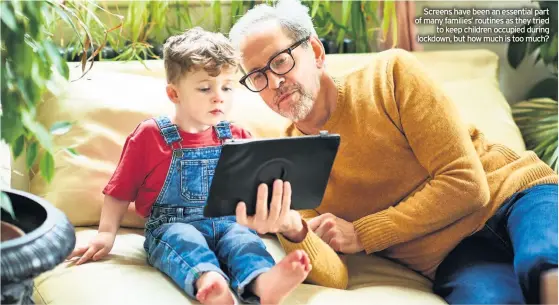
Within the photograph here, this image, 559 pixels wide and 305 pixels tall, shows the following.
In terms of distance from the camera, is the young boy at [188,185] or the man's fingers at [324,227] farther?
the man's fingers at [324,227]

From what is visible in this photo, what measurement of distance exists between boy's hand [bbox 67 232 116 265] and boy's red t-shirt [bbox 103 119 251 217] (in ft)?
0.28

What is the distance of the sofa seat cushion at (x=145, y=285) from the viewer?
1.33 m

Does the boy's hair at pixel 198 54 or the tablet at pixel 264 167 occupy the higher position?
the boy's hair at pixel 198 54

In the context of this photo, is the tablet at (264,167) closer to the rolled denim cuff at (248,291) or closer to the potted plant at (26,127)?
the rolled denim cuff at (248,291)

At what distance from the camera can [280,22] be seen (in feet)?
4.80

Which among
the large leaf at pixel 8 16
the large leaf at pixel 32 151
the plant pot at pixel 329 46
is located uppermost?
the large leaf at pixel 8 16

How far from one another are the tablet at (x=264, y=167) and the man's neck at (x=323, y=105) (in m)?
0.26

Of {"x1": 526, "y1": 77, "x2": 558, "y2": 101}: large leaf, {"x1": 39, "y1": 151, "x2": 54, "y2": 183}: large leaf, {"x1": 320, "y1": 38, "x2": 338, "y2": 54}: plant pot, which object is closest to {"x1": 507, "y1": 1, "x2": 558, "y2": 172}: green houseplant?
{"x1": 526, "y1": 77, "x2": 558, "y2": 101}: large leaf

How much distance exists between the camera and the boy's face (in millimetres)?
1397

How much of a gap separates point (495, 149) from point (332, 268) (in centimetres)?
53

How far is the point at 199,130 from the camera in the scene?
1.50 m

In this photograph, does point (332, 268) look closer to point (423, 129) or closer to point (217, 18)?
point (423, 129)

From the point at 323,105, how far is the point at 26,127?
0.66 meters

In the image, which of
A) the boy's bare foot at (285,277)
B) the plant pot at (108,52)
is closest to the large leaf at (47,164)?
the boy's bare foot at (285,277)
